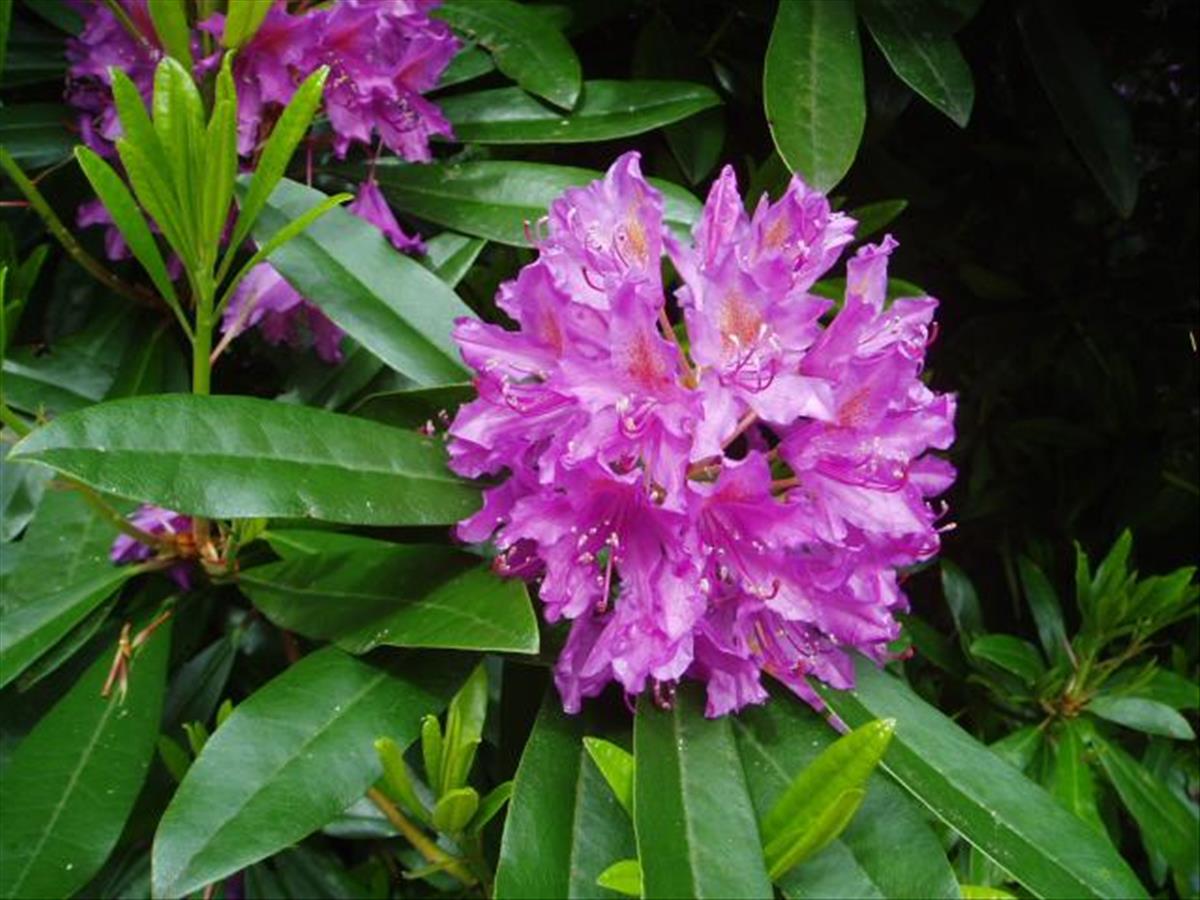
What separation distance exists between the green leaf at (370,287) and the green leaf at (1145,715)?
831 millimetres

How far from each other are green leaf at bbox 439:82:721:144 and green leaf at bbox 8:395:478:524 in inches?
15.4

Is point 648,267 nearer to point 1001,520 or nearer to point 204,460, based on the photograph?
point 204,460

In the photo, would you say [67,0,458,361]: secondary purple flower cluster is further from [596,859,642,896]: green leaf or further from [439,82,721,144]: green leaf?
[596,859,642,896]: green leaf

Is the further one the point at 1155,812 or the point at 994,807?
the point at 1155,812

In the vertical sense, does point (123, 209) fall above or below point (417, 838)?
above

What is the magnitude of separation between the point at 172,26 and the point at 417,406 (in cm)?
34

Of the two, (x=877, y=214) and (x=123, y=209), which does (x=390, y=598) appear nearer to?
(x=123, y=209)

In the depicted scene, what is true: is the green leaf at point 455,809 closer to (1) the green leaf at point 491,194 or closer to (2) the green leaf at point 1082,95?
(1) the green leaf at point 491,194

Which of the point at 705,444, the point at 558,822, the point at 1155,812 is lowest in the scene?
the point at 1155,812

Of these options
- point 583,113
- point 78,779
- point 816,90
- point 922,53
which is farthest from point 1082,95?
point 78,779

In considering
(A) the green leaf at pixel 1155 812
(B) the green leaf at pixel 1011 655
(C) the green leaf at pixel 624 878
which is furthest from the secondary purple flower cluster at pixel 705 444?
(A) the green leaf at pixel 1155 812

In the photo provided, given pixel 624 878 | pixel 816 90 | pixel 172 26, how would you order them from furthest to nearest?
1. pixel 816 90
2. pixel 172 26
3. pixel 624 878

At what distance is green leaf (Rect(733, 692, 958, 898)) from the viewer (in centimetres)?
70

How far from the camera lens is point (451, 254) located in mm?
1047
